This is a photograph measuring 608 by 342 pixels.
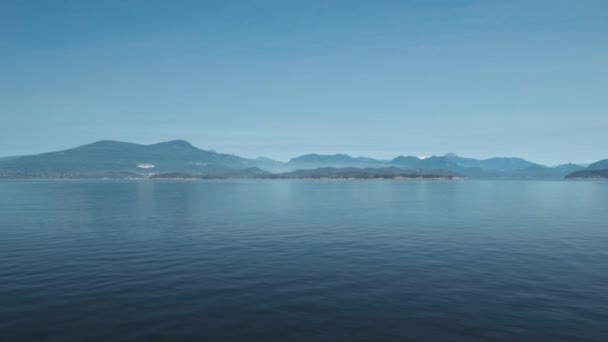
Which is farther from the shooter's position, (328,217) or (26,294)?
(328,217)

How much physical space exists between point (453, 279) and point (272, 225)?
111 ft

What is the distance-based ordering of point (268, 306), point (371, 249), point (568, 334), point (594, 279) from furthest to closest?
1. point (371, 249)
2. point (594, 279)
3. point (268, 306)
4. point (568, 334)

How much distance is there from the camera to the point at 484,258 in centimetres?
3419

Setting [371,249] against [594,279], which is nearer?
[594,279]

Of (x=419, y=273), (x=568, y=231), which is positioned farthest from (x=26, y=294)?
(x=568, y=231)

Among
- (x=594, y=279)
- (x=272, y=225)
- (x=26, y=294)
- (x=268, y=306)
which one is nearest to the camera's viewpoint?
(x=268, y=306)

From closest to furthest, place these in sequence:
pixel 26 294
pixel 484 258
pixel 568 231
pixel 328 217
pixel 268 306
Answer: pixel 268 306 → pixel 26 294 → pixel 484 258 → pixel 568 231 → pixel 328 217

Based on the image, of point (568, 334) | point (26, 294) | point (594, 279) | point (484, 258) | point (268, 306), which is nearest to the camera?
point (568, 334)

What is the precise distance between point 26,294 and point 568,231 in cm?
6441

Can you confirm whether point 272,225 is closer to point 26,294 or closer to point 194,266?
point 194,266

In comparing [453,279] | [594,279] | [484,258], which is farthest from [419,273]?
[594,279]

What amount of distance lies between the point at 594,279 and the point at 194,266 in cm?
3301

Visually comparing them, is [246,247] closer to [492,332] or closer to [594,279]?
[492,332]

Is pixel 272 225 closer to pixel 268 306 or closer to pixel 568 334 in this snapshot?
pixel 268 306
